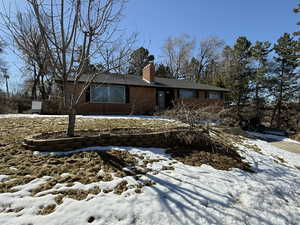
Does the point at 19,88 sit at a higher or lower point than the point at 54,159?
higher

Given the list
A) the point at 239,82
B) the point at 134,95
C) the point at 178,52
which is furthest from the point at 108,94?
the point at 178,52

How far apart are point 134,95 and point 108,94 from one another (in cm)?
215

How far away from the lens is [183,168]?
3.57m

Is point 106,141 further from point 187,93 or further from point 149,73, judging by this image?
point 187,93

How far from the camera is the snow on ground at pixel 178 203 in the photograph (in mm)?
1946

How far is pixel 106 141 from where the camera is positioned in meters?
4.34

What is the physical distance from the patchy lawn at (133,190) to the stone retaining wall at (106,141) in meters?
0.23

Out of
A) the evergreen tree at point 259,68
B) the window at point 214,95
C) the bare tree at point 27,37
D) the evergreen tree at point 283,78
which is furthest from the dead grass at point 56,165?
the evergreen tree at point 283,78

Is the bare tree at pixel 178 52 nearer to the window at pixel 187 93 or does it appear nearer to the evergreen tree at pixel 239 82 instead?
the window at pixel 187 93

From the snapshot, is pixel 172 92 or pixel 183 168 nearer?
pixel 183 168

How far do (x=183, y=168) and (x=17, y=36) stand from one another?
524cm

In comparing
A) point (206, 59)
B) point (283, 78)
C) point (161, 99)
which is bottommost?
point (161, 99)

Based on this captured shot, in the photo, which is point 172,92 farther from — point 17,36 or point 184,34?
point 184,34

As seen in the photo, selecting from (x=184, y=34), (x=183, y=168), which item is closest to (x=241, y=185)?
(x=183, y=168)
